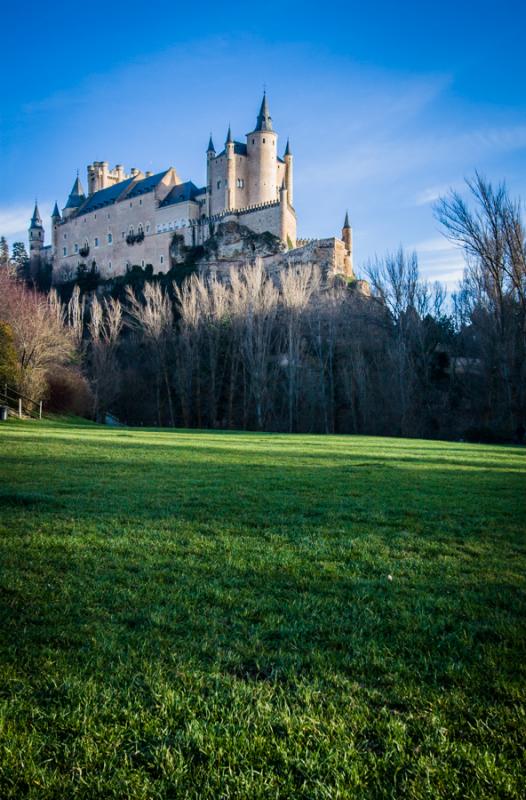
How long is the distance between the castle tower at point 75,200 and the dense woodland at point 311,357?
5537 centimetres

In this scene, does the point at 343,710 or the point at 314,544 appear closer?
the point at 343,710

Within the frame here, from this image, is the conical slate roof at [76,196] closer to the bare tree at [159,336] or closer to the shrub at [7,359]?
the bare tree at [159,336]

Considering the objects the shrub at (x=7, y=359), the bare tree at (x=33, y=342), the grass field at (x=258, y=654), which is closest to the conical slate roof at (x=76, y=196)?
the bare tree at (x=33, y=342)

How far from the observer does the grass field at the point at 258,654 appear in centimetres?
220

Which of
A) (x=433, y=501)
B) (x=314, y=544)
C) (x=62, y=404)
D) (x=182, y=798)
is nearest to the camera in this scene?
(x=182, y=798)

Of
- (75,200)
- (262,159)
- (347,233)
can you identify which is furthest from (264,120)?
(75,200)

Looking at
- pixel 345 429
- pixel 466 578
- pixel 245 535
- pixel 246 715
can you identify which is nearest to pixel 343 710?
pixel 246 715

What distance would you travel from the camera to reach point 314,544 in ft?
18.2

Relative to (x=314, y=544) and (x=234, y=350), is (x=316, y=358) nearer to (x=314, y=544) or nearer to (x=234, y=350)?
(x=234, y=350)

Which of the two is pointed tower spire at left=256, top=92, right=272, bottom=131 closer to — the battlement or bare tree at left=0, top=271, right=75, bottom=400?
the battlement

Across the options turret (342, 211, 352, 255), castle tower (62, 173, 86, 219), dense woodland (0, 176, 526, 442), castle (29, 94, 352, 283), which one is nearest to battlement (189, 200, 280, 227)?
castle (29, 94, 352, 283)

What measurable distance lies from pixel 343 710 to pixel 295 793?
0.57 metres

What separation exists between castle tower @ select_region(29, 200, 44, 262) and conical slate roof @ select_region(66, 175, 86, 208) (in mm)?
11136

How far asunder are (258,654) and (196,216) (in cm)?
7994
